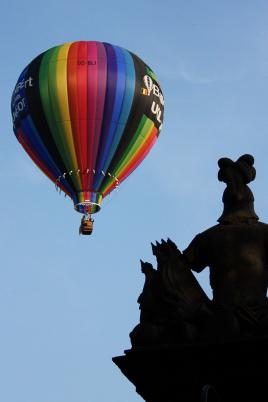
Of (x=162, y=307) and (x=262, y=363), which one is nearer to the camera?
(x=262, y=363)

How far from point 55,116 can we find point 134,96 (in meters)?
4.24

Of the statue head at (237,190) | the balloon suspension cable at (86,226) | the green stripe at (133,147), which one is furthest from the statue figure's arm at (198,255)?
the balloon suspension cable at (86,226)

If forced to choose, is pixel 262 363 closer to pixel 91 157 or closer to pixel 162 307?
pixel 162 307

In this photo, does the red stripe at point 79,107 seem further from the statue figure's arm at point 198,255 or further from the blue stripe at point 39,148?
the statue figure's arm at point 198,255

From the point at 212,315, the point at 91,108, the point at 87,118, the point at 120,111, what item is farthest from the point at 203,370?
the point at 91,108

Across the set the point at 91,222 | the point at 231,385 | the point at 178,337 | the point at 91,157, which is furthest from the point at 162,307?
the point at 91,222

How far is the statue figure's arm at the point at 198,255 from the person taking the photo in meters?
9.12

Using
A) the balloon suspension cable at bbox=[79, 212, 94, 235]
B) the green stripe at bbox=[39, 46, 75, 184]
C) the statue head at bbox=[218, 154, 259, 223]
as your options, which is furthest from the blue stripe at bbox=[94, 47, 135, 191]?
the statue head at bbox=[218, 154, 259, 223]

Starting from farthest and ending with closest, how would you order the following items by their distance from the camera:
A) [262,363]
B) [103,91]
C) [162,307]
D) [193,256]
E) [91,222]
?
[91,222] < [103,91] < [193,256] < [162,307] < [262,363]

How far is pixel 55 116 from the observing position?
49.8 meters

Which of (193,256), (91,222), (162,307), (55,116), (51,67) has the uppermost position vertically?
(51,67)

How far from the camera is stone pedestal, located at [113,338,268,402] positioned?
786 centimetres

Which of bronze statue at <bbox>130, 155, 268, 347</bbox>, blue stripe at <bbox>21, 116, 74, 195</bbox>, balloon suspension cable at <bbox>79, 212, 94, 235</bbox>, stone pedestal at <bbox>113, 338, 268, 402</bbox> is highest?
blue stripe at <bbox>21, 116, 74, 195</bbox>

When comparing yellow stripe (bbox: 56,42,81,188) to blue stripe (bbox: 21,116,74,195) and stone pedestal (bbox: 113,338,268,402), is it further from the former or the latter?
stone pedestal (bbox: 113,338,268,402)
